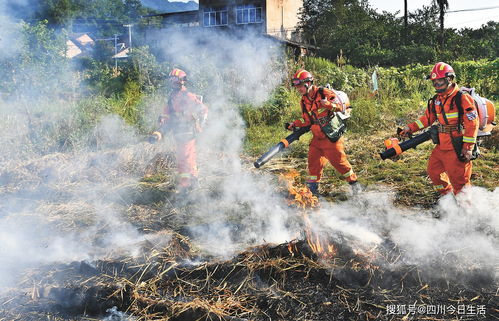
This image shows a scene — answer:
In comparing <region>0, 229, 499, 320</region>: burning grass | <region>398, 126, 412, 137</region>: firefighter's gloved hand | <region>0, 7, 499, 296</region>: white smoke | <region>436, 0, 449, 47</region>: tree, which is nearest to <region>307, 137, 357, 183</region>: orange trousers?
<region>0, 7, 499, 296</region>: white smoke

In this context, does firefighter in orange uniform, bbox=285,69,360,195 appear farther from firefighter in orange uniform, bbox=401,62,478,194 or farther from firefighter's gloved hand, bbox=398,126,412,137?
firefighter in orange uniform, bbox=401,62,478,194

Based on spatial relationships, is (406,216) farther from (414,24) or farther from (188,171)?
(414,24)

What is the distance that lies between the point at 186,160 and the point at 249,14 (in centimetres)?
2349

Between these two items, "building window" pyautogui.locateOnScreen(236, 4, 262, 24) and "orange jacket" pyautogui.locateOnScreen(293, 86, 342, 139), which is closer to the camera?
"orange jacket" pyautogui.locateOnScreen(293, 86, 342, 139)

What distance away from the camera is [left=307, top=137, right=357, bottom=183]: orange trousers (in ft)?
18.0

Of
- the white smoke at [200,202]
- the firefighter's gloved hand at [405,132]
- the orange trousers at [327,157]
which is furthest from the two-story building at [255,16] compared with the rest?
the firefighter's gloved hand at [405,132]

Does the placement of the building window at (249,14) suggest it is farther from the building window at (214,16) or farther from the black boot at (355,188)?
the black boot at (355,188)

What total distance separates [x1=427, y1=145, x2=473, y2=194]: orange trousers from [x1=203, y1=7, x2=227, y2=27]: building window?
68.4 ft

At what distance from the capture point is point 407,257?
12.2 ft

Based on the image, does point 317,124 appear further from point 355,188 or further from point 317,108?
point 355,188

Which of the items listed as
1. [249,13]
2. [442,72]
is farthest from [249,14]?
[442,72]

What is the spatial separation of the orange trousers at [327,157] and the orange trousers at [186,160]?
1.92m

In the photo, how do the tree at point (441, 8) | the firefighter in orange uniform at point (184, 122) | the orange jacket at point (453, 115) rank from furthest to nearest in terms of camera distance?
the tree at point (441, 8) → the firefighter in orange uniform at point (184, 122) → the orange jacket at point (453, 115)

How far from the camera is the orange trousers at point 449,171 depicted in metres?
4.48
